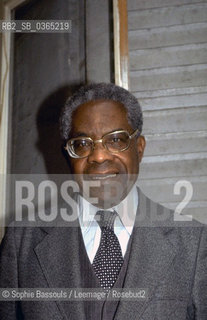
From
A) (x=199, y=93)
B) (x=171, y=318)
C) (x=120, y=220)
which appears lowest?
(x=171, y=318)

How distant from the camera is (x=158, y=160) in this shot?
234 centimetres

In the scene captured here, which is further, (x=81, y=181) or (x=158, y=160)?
(x=158, y=160)

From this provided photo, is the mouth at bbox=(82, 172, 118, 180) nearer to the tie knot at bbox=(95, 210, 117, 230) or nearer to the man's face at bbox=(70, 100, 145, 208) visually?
the man's face at bbox=(70, 100, 145, 208)

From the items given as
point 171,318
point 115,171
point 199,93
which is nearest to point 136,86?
point 199,93

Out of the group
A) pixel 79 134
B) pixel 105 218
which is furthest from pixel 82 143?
pixel 105 218

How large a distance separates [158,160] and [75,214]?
891 millimetres

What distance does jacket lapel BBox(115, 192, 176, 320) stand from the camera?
1375mm

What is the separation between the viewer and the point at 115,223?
157cm

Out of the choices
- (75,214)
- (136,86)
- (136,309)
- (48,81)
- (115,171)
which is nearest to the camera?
(136,309)

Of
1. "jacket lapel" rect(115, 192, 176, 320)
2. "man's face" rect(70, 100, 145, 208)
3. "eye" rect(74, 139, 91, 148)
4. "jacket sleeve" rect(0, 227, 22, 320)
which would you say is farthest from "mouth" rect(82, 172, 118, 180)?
"jacket sleeve" rect(0, 227, 22, 320)

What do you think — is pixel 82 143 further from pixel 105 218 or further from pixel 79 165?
pixel 105 218

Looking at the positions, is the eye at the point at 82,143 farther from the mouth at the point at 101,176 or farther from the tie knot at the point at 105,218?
the tie knot at the point at 105,218

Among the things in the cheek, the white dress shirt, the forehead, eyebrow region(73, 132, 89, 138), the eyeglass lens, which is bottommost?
the white dress shirt

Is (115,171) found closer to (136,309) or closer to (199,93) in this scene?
(136,309)
